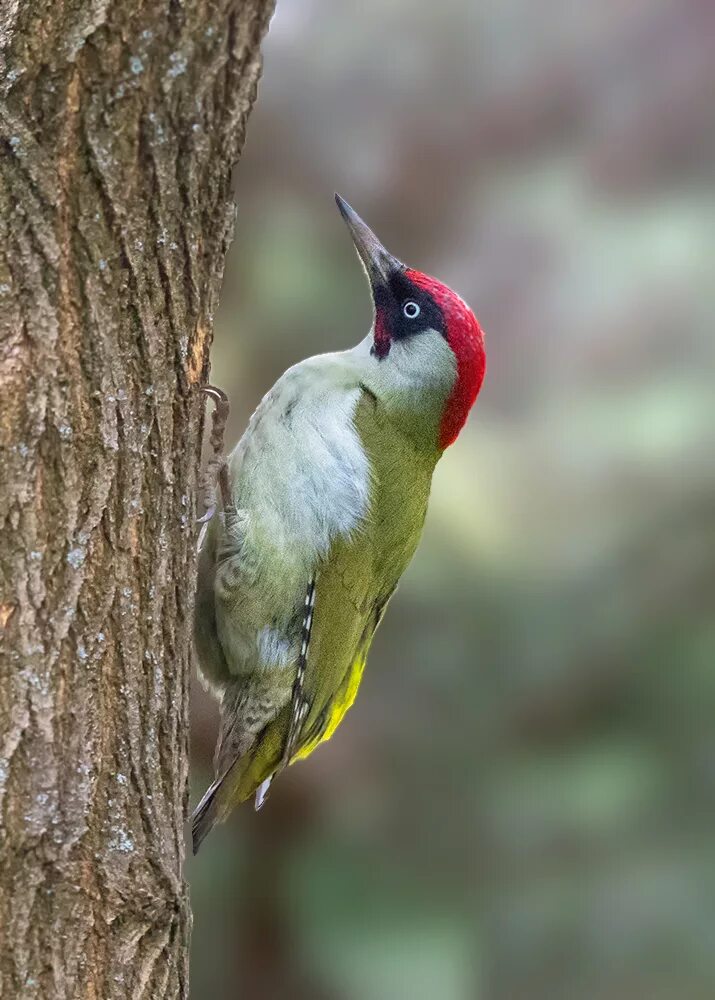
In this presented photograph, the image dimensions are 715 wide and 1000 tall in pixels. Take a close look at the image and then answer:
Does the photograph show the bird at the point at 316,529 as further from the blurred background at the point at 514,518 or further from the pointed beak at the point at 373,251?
the blurred background at the point at 514,518

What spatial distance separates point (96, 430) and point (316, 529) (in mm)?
895

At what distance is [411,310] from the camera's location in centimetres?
268

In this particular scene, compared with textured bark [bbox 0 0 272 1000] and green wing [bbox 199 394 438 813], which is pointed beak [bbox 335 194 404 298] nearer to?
green wing [bbox 199 394 438 813]

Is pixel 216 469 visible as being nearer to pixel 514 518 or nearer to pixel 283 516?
pixel 283 516

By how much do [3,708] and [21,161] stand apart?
0.70m

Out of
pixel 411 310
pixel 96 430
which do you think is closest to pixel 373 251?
pixel 411 310

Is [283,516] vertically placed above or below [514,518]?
above

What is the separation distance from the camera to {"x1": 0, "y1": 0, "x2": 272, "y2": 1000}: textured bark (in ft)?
4.84

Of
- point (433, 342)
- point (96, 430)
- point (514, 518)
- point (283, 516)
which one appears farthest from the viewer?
point (514, 518)

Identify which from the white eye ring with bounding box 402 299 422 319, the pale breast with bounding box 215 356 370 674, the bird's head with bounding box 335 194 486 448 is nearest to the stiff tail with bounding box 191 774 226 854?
the pale breast with bounding box 215 356 370 674

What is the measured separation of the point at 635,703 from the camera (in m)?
3.74

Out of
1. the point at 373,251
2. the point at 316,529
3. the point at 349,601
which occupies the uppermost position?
the point at 373,251

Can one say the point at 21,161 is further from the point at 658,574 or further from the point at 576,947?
the point at 576,947

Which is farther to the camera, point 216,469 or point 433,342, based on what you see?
point 433,342
